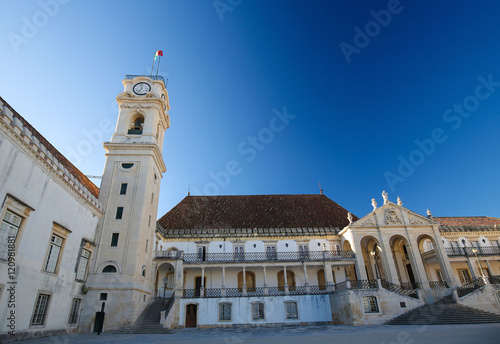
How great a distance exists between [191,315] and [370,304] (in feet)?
44.1

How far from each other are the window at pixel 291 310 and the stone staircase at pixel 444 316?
656 centimetres

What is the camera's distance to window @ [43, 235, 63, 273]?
14704 mm

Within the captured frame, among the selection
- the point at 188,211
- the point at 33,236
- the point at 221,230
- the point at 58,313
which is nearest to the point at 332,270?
the point at 221,230

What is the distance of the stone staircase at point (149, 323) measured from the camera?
Result: 16936mm

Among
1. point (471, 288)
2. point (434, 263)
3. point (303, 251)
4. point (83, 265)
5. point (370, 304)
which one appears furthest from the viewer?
point (434, 263)

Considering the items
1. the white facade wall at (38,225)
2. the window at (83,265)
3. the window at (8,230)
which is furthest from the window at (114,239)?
the window at (8,230)

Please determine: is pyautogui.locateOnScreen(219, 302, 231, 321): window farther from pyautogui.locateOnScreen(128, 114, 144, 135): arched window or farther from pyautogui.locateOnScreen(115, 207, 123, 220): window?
pyautogui.locateOnScreen(128, 114, 144, 135): arched window

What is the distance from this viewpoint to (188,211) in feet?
97.3

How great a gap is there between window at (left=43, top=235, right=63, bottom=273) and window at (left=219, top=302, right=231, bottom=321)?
38.9 ft

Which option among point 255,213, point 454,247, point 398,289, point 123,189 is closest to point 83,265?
point 123,189

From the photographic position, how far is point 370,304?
66.1 feet

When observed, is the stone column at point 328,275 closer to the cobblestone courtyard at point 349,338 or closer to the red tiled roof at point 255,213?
the red tiled roof at point 255,213

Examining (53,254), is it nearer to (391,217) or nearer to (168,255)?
(168,255)

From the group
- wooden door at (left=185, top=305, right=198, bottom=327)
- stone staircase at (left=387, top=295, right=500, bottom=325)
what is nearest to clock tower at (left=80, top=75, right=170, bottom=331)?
wooden door at (left=185, top=305, right=198, bottom=327)
